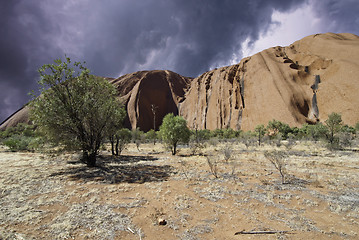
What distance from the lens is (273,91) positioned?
65562 millimetres

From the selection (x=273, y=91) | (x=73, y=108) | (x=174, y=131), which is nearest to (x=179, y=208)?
(x=73, y=108)

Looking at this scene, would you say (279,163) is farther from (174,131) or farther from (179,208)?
(174,131)

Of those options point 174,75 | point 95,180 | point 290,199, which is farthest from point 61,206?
point 174,75

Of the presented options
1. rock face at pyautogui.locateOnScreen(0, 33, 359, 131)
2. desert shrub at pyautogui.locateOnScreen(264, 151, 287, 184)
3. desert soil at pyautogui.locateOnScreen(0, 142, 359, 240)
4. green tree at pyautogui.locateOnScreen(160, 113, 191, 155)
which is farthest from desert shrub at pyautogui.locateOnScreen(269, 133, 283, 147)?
rock face at pyautogui.locateOnScreen(0, 33, 359, 131)

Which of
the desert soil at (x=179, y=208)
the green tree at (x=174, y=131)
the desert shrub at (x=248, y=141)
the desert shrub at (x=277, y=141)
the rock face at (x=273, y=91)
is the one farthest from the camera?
the rock face at (x=273, y=91)

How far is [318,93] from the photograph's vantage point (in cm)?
5994

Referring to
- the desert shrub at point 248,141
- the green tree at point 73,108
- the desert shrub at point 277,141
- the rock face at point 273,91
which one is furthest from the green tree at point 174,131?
the rock face at point 273,91

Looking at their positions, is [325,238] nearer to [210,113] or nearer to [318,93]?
[318,93]

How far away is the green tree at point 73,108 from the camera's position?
387 inches

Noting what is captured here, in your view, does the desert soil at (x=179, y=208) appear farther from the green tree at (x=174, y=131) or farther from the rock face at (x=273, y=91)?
the rock face at (x=273, y=91)

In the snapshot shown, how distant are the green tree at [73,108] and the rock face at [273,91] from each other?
1329 inches

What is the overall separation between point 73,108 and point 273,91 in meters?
72.7

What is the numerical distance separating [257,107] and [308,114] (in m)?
17.5

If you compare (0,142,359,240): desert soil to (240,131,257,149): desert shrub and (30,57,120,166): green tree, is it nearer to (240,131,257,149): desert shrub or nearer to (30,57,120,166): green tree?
(30,57,120,166): green tree
